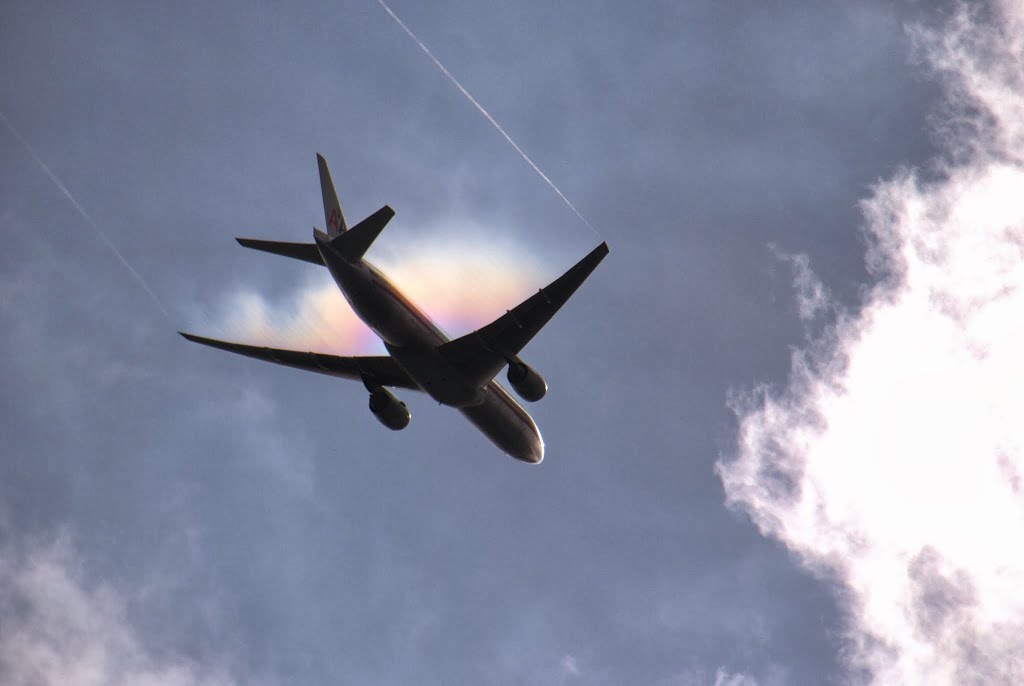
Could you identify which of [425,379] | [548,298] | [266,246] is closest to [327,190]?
[266,246]

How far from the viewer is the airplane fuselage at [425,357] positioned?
33.4 m

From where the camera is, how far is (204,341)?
133 ft

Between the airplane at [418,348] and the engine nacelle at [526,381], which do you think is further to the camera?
the engine nacelle at [526,381]

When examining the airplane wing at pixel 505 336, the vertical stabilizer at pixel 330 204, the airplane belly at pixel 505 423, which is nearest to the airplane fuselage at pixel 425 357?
the airplane belly at pixel 505 423

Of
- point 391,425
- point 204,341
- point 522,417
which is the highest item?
point 522,417

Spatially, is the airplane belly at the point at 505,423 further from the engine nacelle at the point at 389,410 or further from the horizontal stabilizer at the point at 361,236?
the horizontal stabilizer at the point at 361,236

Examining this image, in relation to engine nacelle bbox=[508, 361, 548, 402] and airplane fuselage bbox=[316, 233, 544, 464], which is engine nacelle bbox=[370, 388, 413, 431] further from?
engine nacelle bbox=[508, 361, 548, 402]

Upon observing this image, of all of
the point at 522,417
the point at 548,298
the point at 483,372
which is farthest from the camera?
the point at 522,417

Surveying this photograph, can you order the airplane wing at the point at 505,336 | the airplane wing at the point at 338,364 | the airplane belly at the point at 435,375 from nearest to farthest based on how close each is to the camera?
the airplane wing at the point at 505,336
the airplane belly at the point at 435,375
the airplane wing at the point at 338,364

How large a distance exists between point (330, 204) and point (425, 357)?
9967 millimetres

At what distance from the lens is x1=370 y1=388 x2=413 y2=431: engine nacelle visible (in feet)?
133

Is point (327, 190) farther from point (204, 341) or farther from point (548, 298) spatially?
point (548, 298)

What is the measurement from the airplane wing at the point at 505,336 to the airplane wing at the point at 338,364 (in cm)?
598

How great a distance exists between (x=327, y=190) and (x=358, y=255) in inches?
371
